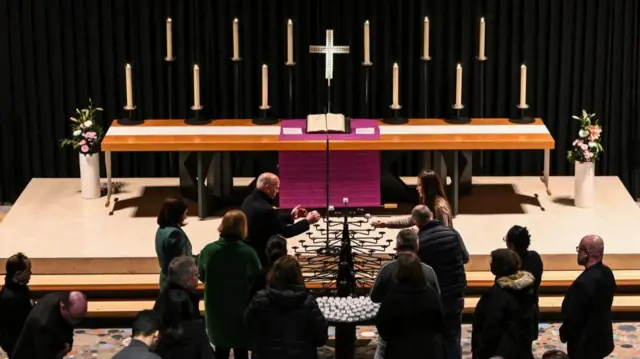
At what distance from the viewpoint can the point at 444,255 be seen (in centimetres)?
871

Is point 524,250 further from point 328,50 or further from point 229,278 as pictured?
point 328,50

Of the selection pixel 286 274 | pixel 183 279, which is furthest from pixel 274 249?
pixel 183 279

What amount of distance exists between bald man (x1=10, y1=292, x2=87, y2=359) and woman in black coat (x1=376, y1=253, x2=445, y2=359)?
1.73 m

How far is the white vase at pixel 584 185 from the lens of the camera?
40.1ft

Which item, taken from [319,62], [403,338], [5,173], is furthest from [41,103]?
[403,338]

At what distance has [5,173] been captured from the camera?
13.8 meters

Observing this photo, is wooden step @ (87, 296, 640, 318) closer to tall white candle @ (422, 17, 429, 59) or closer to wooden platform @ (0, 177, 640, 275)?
wooden platform @ (0, 177, 640, 275)

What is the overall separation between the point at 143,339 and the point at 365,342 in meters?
3.22

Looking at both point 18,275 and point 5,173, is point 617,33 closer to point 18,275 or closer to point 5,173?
point 5,173

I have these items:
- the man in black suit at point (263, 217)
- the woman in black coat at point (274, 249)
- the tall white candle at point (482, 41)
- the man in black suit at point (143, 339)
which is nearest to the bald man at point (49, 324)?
the man in black suit at point (143, 339)

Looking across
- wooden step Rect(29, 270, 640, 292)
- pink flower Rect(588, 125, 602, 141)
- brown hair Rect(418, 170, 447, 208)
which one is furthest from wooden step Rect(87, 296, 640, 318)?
pink flower Rect(588, 125, 602, 141)

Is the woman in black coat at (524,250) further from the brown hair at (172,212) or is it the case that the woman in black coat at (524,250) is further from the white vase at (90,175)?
the white vase at (90,175)

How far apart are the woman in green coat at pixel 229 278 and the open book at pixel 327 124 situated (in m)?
3.32

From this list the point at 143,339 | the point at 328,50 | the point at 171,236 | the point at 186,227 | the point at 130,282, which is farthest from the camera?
the point at 328,50
